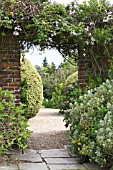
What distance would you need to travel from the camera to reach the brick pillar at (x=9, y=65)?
540 centimetres

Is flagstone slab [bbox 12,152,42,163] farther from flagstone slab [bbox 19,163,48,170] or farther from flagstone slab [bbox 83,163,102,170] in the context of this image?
flagstone slab [bbox 83,163,102,170]

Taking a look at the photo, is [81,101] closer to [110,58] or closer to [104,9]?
[110,58]

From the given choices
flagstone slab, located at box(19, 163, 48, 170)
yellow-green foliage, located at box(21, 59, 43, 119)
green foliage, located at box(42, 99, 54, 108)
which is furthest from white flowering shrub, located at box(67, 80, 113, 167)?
green foliage, located at box(42, 99, 54, 108)

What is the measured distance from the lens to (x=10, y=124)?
474 cm

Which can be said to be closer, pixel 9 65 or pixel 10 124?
pixel 10 124

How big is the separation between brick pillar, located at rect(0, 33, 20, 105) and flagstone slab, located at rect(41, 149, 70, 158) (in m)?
0.99

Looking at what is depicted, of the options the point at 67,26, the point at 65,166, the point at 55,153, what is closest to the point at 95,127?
the point at 65,166

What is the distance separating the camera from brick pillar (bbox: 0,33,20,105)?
17.7 feet

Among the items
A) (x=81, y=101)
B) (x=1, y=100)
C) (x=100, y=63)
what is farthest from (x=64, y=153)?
(x=100, y=63)

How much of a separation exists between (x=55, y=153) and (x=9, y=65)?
1655 mm

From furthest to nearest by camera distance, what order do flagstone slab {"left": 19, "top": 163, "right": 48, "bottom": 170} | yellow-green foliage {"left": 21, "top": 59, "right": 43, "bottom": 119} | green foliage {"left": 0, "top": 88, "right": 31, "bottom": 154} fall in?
1. yellow-green foliage {"left": 21, "top": 59, "right": 43, "bottom": 119}
2. green foliage {"left": 0, "top": 88, "right": 31, "bottom": 154}
3. flagstone slab {"left": 19, "top": 163, "right": 48, "bottom": 170}

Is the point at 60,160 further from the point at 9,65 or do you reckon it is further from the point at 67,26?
the point at 67,26

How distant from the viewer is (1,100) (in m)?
5.05

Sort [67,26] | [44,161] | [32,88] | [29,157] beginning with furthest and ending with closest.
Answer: [32,88] → [67,26] → [29,157] → [44,161]
